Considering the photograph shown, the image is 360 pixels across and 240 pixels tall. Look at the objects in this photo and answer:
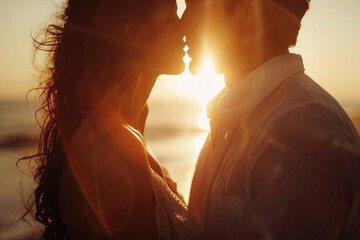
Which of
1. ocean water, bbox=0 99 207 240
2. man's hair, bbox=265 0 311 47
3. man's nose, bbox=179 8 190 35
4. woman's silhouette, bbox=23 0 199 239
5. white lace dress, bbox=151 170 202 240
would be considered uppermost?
man's hair, bbox=265 0 311 47

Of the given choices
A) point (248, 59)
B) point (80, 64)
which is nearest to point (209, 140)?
point (248, 59)

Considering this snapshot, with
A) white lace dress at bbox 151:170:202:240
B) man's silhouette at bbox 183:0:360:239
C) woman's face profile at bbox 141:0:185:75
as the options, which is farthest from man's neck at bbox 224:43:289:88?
white lace dress at bbox 151:170:202:240

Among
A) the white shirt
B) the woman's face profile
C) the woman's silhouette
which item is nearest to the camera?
the white shirt

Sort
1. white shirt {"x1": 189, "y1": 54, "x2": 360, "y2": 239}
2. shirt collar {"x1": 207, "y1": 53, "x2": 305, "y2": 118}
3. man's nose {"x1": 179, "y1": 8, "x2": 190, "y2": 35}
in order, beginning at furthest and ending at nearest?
man's nose {"x1": 179, "y1": 8, "x2": 190, "y2": 35}, shirt collar {"x1": 207, "y1": 53, "x2": 305, "y2": 118}, white shirt {"x1": 189, "y1": 54, "x2": 360, "y2": 239}

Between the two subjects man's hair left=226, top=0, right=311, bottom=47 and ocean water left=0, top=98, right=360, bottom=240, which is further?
ocean water left=0, top=98, right=360, bottom=240

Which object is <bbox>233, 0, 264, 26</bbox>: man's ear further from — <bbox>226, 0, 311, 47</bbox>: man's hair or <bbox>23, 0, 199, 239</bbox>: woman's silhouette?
<bbox>23, 0, 199, 239</bbox>: woman's silhouette

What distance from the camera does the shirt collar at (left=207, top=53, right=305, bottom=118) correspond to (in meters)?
2.37

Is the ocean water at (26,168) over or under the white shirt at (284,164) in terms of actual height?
under

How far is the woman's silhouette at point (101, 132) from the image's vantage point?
2109 millimetres

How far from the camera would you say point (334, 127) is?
194 centimetres

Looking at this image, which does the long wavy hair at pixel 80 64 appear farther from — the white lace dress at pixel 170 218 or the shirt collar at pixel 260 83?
the shirt collar at pixel 260 83

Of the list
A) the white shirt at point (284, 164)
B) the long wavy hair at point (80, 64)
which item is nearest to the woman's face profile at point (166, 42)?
the long wavy hair at point (80, 64)

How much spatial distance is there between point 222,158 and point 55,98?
154cm

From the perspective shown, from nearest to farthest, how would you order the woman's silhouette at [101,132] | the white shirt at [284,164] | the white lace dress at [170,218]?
the white shirt at [284,164]
the woman's silhouette at [101,132]
the white lace dress at [170,218]
